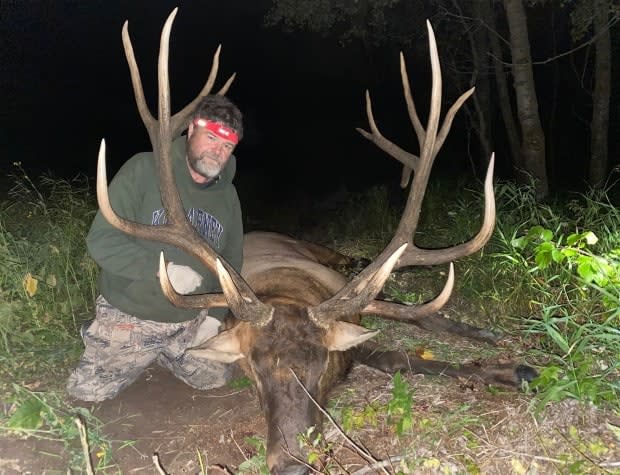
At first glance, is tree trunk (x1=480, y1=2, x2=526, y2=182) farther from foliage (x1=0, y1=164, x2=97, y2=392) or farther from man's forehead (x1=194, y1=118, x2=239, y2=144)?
foliage (x1=0, y1=164, x2=97, y2=392)

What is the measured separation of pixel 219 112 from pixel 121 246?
1.06 meters

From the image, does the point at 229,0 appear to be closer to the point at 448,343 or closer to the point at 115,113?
the point at 115,113

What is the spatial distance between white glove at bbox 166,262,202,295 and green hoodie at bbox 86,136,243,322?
0.11 metres

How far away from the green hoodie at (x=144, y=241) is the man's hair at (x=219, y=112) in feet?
0.81

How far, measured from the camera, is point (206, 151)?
354 cm

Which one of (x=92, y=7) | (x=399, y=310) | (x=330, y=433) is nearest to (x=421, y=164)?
(x=399, y=310)

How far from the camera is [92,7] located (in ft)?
88.4

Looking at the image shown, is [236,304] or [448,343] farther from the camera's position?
[448,343]

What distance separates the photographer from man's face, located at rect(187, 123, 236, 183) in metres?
3.53

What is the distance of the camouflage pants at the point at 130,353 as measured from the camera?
3531 millimetres

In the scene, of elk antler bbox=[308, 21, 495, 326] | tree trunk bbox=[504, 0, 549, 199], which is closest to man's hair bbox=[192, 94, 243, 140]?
elk antler bbox=[308, 21, 495, 326]

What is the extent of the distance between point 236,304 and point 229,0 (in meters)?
34.7

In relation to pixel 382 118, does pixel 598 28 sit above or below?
above

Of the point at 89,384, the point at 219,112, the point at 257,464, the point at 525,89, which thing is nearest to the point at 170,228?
the point at 219,112
